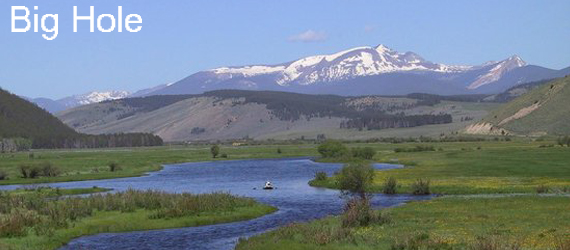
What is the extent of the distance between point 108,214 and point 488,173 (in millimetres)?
55215

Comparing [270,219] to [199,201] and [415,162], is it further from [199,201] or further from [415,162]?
[415,162]

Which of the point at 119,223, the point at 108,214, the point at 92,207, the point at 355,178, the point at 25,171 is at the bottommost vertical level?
the point at 119,223

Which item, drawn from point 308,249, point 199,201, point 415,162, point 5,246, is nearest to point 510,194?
point 199,201

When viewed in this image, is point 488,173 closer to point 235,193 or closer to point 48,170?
point 235,193

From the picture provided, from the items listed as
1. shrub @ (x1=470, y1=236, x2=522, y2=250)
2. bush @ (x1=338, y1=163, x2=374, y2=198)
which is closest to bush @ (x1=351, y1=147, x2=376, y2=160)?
bush @ (x1=338, y1=163, x2=374, y2=198)

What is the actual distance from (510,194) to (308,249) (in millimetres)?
35879

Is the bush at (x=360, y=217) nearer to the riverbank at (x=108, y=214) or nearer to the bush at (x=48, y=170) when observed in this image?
the riverbank at (x=108, y=214)

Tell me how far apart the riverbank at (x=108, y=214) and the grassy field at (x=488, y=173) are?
23769 millimetres

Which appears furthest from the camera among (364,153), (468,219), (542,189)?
(364,153)

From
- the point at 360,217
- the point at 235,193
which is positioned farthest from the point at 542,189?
the point at 235,193

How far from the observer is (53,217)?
5756 centimetres

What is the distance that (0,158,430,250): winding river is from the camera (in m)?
52.1

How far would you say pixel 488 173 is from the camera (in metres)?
97.7

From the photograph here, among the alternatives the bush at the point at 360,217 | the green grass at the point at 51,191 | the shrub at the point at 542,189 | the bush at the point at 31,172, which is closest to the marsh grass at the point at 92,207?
the green grass at the point at 51,191
